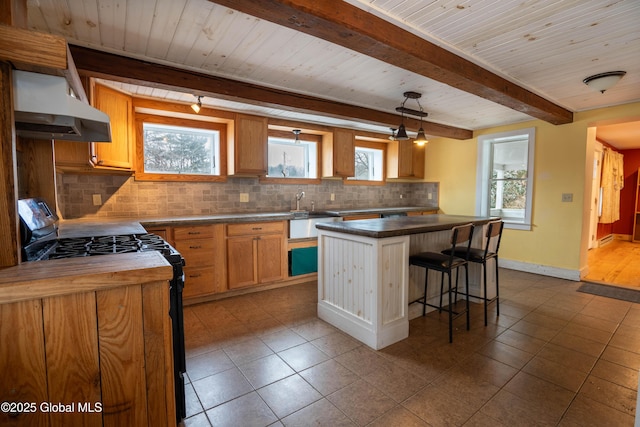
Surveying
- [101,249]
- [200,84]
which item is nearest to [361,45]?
[200,84]

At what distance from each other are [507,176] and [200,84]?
4.73 meters

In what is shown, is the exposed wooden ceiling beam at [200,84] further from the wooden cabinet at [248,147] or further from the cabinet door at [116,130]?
the wooden cabinet at [248,147]

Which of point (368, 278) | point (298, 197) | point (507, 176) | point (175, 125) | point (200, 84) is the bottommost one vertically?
point (368, 278)

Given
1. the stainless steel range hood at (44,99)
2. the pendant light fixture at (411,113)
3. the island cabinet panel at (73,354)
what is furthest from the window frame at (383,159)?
the island cabinet panel at (73,354)

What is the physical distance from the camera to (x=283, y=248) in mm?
3842

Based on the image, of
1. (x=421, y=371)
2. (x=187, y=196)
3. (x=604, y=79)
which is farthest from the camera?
(x=187, y=196)

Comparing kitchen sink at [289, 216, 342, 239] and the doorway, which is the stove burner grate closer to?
kitchen sink at [289, 216, 342, 239]

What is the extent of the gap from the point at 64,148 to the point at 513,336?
4.04 m

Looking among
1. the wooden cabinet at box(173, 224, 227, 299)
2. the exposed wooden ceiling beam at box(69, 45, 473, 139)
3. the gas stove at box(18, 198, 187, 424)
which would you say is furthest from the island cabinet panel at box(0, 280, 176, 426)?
the wooden cabinet at box(173, 224, 227, 299)

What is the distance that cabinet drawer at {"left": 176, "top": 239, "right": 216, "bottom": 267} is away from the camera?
3182mm

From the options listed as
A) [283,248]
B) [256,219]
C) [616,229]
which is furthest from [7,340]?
[616,229]

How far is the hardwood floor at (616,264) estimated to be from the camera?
4113mm

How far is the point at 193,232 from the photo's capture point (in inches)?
126

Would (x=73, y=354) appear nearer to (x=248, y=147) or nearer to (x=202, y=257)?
(x=202, y=257)
